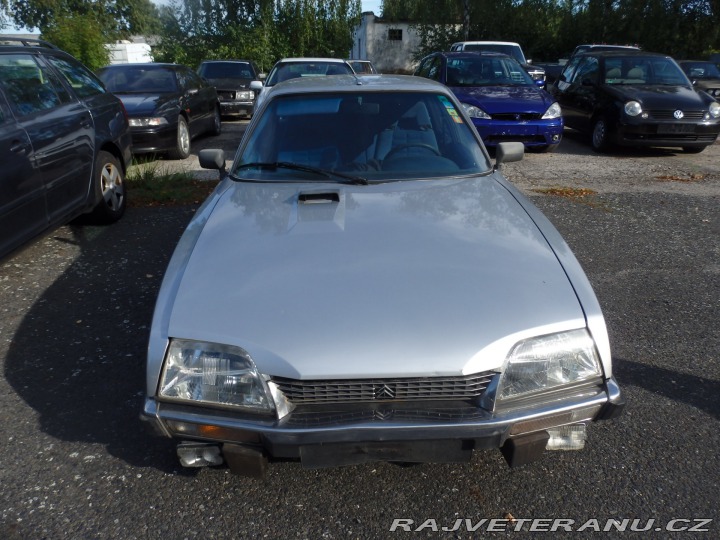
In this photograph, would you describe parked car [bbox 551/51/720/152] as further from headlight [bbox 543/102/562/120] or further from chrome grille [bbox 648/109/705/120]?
headlight [bbox 543/102/562/120]

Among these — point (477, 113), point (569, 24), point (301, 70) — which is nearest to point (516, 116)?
point (477, 113)

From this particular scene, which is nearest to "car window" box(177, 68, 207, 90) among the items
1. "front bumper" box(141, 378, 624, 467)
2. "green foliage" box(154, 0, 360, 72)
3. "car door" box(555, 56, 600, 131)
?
"car door" box(555, 56, 600, 131)

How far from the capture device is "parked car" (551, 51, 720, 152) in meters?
9.62

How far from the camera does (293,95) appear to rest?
3938 millimetres

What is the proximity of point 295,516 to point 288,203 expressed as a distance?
1459 mm

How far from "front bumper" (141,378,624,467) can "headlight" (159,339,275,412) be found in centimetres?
5

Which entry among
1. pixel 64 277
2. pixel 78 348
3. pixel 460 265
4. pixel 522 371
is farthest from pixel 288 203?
pixel 64 277

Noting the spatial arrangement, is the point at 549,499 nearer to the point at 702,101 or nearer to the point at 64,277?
the point at 64,277

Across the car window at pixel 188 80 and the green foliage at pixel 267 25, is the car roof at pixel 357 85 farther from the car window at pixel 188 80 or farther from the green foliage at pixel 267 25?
the green foliage at pixel 267 25

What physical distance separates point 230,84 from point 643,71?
8.54 metres

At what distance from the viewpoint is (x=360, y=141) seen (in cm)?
369

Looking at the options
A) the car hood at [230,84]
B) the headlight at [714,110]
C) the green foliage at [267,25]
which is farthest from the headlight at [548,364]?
the green foliage at [267,25]

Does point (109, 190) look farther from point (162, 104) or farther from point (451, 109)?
point (451, 109)

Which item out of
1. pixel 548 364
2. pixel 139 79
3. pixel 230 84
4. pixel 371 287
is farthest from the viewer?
pixel 230 84
